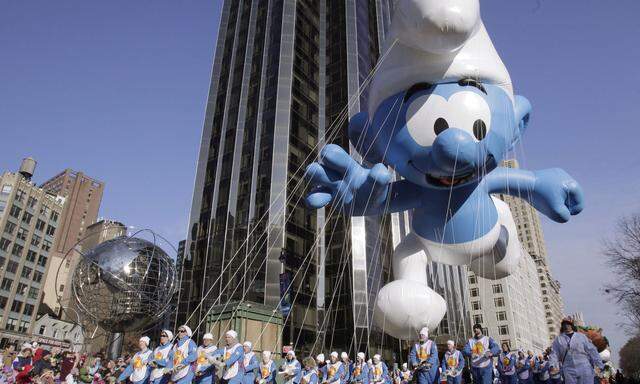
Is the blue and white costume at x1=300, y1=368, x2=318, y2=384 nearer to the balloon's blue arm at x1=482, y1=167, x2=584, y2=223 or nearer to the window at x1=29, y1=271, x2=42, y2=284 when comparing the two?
the balloon's blue arm at x1=482, y1=167, x2=584, y2=223

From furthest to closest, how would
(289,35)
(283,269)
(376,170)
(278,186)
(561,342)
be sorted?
(289,35) → (278,186) → (283,269) → (376,170) → (561,342)

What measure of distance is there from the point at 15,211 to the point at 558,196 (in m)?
Answer: 70.3

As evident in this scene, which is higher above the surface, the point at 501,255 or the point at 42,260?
the point at 42,260

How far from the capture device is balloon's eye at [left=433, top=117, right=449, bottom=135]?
24.4 ft

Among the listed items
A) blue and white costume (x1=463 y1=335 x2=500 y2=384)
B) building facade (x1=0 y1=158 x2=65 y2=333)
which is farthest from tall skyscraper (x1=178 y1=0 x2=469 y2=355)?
building facade (x1=0 y1=158 x2=65 y2=333)

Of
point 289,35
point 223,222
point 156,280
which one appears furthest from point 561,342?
point 289,35

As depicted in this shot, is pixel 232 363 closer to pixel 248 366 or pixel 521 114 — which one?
pixel 248 366

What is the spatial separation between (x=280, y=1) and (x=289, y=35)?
189 inches

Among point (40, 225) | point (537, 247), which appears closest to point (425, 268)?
point (40, 225)

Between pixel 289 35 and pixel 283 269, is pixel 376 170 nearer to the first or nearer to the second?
pixel 283 269

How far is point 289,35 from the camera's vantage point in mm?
38219

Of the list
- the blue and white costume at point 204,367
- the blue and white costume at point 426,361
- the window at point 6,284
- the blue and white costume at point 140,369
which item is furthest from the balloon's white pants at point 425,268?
the window at point 6,284

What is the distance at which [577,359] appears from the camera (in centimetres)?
621

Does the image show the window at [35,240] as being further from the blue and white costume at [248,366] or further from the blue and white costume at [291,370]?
the blue and white costume at [248,366]
